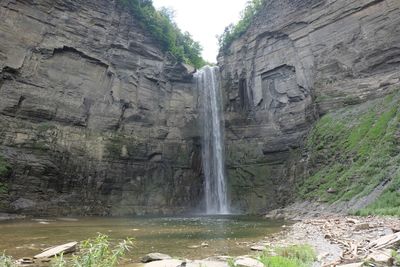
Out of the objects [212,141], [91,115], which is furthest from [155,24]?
[212,141]

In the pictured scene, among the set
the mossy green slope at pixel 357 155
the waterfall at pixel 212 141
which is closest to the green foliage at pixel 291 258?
the mossy green slope at pixel 357 155

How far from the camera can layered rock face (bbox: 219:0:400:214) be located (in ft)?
91.5

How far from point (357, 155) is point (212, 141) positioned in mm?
15786

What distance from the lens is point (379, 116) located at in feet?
79.8

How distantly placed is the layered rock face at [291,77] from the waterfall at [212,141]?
0.94 m

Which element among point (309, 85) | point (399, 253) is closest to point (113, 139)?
point (309, 85)

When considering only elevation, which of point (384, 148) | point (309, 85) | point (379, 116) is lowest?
point (384, 148)

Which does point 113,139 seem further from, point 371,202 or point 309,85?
point 371,202

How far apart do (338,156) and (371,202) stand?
8.37 meters

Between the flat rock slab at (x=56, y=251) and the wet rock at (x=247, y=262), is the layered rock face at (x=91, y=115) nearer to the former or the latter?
the flat rock slab at (x=56, y=251)

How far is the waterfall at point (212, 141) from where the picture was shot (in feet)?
113

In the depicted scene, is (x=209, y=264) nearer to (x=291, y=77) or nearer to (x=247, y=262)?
(x=247, y=262)

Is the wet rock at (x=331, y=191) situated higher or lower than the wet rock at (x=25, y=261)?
higher

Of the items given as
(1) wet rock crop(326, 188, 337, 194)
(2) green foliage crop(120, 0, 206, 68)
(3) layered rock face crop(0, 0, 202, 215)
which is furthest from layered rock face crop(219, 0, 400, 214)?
(2) green foliage crop(120, 0, 206, 68)
